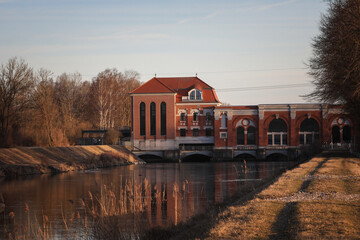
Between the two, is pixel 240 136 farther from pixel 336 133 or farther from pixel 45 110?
pixel 45 110

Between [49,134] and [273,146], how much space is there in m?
28.7

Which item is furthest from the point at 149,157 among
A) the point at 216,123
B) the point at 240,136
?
the point at 240,136

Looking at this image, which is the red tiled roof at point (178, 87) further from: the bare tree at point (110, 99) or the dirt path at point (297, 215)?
the dirt path at point (297, 215)

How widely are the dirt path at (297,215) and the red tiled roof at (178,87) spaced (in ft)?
170

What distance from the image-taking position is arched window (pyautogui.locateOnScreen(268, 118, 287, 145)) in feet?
206

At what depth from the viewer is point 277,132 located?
63031 mm

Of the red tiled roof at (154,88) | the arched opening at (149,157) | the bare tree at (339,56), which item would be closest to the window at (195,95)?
the red tiled roof at (154,88)

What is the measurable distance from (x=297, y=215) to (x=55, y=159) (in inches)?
1452

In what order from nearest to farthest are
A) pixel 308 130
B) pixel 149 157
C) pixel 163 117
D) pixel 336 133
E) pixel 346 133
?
pixel 346 133, pixel 336 133, pixel 308 130, pixel 163 117, pixel 149 157

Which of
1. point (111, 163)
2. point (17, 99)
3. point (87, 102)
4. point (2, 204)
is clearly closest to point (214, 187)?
point (2, 204)

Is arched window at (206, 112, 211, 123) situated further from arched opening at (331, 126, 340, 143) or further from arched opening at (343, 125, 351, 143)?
arched opening at (343, 125, 351, 143)

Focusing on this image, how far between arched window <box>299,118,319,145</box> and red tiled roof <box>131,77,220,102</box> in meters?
12.5

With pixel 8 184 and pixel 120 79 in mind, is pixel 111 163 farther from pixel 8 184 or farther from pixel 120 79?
pixel 120 79

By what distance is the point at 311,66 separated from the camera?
31828 mm
